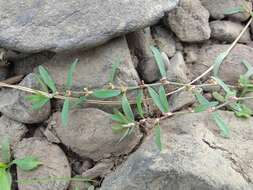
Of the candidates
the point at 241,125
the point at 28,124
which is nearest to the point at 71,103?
the point at 28,124

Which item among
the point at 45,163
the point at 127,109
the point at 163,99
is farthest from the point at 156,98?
the point at 45,163

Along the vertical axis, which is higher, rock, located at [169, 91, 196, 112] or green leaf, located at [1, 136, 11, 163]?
green leaf, located at [1, 136, 11, 163]

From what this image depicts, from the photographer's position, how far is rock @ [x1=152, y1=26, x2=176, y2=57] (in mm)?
2043

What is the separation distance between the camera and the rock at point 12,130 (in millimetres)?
1902

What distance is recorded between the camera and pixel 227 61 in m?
2.05

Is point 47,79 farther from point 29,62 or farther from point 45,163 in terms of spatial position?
A: point 45,163

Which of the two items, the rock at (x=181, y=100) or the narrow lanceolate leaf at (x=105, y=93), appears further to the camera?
the rock at (x=181, y=100)

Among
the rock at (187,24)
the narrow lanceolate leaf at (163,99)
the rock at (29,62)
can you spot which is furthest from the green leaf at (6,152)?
the rock at (187,24)

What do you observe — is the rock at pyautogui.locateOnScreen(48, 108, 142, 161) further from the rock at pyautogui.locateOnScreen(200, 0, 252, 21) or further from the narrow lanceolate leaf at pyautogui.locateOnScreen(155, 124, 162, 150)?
the rock at pyautogui.locateOnScreen(200, 0, 252, 21)

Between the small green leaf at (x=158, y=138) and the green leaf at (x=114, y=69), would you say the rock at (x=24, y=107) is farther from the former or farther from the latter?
the small green leaf at (x=158, y=138)

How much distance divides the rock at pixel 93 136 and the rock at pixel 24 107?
0.27 ft

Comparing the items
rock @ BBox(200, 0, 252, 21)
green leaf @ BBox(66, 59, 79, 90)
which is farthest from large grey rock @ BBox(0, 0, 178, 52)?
rock @ BBox(200, 0, 252, 21)

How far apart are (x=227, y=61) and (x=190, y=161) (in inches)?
24.7

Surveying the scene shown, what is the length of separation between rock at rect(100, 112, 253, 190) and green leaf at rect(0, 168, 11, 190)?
412mm
